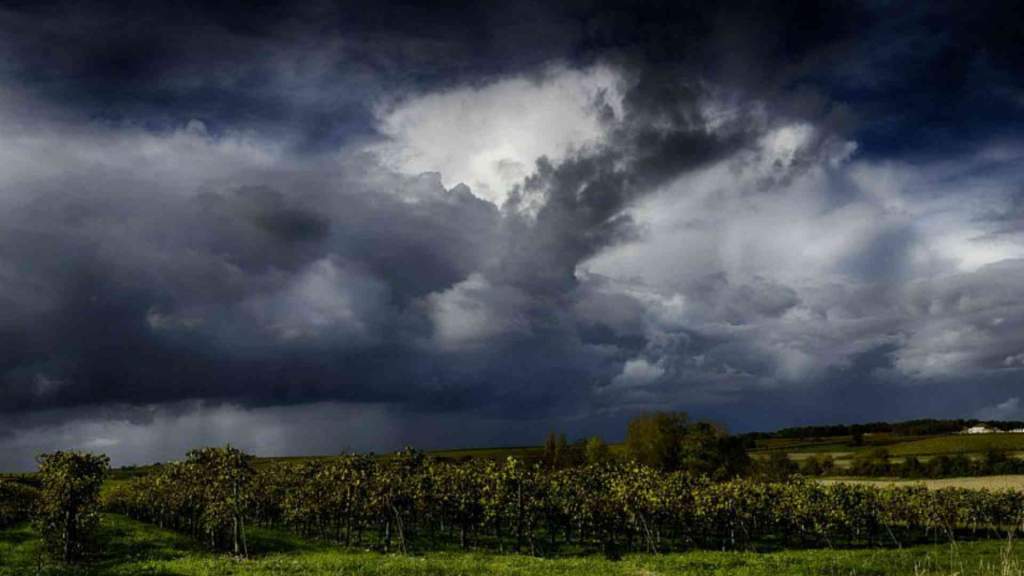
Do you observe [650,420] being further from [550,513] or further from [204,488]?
[204,488]

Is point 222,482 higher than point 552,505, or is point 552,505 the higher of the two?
point 222,482

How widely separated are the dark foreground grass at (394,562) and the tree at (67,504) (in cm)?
180

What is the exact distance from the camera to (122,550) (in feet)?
203

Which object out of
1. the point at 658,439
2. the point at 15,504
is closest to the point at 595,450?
the point at 658,439

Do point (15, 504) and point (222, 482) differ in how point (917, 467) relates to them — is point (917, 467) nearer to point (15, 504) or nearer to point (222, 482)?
point (222, 482)

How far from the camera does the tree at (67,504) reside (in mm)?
52625

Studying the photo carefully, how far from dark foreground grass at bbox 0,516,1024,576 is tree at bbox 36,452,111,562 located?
5.92ft

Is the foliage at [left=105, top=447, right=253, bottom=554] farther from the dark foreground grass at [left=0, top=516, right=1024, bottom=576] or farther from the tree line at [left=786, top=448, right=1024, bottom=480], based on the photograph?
the tree line at [left=786, top=448, right=1024, bottom=480]

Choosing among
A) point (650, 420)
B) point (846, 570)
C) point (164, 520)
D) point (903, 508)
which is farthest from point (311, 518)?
point (650, 420)

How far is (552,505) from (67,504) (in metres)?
49.2

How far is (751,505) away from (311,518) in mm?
57565

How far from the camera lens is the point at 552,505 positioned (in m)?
83.6

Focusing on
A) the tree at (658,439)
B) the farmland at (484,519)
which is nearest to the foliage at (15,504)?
the farmland at (484,519)

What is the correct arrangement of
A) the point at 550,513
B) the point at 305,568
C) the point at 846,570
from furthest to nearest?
the point at 550,513 < the point at 846,570 < the point at 305,568
